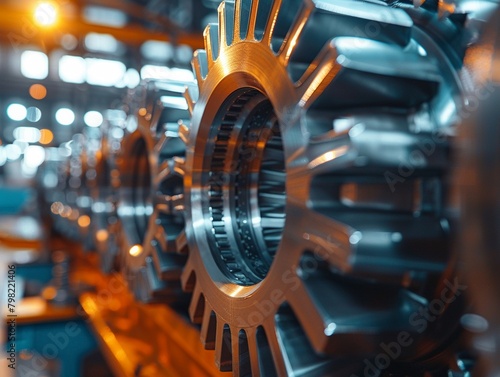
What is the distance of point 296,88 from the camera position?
574 millimetres

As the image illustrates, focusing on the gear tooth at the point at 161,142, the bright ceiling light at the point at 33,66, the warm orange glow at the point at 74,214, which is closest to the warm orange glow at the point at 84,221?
the warm orange glow at the point at 74,214

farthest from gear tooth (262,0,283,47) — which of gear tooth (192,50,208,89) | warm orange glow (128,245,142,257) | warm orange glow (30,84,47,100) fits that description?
warm orange glow (30,84,47,100)

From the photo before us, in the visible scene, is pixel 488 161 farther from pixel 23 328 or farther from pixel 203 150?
pixel 23 328

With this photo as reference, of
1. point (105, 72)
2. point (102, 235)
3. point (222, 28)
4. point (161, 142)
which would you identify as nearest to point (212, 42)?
point (222, 28)

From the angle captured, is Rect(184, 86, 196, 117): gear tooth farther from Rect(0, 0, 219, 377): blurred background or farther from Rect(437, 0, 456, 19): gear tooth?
Rect(437, 0, 456, 19): gear tooth

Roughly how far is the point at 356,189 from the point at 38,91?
8.88 meters

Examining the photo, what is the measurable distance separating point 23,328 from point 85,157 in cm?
77

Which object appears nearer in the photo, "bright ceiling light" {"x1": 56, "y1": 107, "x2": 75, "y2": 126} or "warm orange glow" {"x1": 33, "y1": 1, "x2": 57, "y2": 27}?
"warm orange glow" {"x1": 33, "y1": 1, "x2": 57, "y2": 27}

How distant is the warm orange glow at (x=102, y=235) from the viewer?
1681 mm

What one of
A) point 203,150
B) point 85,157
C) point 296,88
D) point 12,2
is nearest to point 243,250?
point 203,150

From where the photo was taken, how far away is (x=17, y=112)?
333 inches

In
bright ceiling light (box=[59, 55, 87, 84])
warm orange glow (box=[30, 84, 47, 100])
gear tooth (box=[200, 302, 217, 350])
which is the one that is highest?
bright ceiling light (box=[59, 55, 87, 84])

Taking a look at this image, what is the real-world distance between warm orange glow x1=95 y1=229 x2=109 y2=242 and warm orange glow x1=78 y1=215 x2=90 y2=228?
24 centimetres

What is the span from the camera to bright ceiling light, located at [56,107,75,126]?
29.2ft
